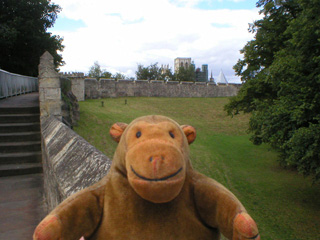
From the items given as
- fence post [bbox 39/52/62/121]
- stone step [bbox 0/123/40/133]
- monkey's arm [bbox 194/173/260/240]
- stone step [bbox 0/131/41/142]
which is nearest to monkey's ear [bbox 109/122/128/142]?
monkey's arm [bbox 194/173/260/240]

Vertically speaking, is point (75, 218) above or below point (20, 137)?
above

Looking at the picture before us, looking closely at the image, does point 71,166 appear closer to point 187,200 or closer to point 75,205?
point 75,205

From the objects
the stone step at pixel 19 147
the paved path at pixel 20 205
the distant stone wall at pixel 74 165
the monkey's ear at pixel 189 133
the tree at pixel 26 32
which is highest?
the tree at pixel 26 32

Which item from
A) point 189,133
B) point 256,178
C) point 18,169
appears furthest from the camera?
point 256,178

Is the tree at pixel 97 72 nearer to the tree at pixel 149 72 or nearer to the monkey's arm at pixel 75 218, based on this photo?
the tree at pixel 149 72

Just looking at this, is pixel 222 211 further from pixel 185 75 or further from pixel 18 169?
pixel 185 75

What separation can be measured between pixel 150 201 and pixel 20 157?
20.5 ft

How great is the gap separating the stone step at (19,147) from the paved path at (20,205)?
0.89 meters

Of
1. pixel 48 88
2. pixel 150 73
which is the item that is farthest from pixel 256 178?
pixel 150 73

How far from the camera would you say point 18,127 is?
760cm

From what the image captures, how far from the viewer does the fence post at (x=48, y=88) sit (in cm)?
728

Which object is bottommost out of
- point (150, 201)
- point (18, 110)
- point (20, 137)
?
point (20, 137)

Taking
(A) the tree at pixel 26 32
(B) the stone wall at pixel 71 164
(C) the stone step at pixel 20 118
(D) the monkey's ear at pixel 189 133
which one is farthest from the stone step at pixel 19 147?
(A) the tree at pixel 26 32

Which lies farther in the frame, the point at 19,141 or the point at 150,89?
the point at 150,89
